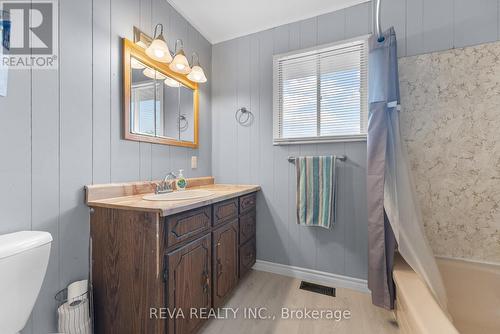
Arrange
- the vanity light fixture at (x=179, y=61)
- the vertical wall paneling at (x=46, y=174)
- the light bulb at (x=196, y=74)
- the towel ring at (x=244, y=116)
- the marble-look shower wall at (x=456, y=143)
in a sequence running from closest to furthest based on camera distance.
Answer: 1. the vertical wall paneling at (x=46, y=174)
2. the marble-look shower wall at (x=456, y=143)
3. the vanity light fixture at (x=179, y=61)
4. the light bulb at (x=196, y=74)
5. the towel ring at (x=244, y=116)

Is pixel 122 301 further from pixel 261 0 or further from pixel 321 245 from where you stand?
pixel 261 0

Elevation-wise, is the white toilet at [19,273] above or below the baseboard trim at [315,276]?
above

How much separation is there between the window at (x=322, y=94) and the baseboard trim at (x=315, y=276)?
124 centimetres

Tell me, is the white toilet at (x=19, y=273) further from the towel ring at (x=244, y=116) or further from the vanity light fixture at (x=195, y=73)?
the towel ring at (x=244, y=116)

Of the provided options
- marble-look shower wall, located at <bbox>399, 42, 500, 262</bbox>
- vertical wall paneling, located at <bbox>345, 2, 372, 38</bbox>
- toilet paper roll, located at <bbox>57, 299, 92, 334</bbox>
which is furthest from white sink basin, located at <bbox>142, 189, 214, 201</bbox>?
vertical wall paneling, located at <bbox>345, 2, 372, 38</bbox>

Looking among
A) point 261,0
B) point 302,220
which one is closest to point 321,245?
point 302,220

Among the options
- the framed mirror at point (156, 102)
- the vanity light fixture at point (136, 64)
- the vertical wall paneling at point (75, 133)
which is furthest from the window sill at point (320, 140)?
the vertical wall paneling at point (75, 133)

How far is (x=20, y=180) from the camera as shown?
94cm

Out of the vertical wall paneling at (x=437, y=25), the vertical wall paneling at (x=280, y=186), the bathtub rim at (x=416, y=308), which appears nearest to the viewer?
the bathtub rim at (x=416, y=308)

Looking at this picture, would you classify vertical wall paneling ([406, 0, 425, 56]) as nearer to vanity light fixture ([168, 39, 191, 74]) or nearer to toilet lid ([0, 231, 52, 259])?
vanity light fixture ([168, 39, 191, 74])

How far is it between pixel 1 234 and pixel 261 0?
7.51 ft

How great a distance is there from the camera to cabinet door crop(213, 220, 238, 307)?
1426 millimetres

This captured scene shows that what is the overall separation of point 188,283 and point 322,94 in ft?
6.08

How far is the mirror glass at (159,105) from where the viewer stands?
148cm
